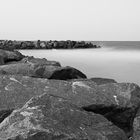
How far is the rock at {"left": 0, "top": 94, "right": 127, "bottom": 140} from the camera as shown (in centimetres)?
428

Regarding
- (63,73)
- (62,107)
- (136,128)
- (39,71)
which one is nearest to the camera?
(62,107)

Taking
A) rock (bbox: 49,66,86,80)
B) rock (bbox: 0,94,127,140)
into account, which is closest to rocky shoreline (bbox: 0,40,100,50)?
rock (bbox: 49,66,86,80)

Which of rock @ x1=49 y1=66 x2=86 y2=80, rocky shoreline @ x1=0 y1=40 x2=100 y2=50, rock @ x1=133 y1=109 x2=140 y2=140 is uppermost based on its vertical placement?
rock @ x1=49 y1=66 x2=86 y2=80

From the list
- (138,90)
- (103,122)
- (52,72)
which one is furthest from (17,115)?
(52,72)

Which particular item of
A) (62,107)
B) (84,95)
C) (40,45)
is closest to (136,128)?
(84,95)

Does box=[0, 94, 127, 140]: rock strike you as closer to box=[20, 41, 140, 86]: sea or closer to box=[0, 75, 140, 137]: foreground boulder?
box=[0, 75, 140, 137]: foreground boulder

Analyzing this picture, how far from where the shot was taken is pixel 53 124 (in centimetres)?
447

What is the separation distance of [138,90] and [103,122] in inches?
99.2

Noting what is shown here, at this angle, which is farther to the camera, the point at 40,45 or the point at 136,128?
the point at 40,45

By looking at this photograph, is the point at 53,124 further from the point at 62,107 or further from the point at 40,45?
the point at 40,45

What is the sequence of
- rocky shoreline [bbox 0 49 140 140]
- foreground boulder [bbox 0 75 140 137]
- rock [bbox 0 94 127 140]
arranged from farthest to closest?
foreground boulder [bbox 0 75 140 137]
rocky shoreline [bbox 0 49 140 140]
rock [bbox 0 94 127 140]

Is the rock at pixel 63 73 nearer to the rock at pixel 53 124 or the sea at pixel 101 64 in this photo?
the rock at pixel 53 124

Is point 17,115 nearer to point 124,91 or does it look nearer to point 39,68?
point 124,91

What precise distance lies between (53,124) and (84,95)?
203cm
